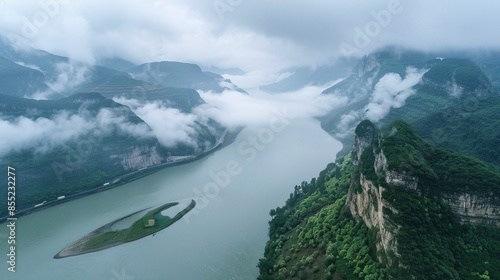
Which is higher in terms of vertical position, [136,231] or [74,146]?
[74,146]

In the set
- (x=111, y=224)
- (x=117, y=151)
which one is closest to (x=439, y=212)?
(x=111, y=224)

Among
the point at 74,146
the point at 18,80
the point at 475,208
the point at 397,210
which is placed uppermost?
the point at 18,80

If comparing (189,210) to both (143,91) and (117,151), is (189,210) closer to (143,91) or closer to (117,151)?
(117,151)

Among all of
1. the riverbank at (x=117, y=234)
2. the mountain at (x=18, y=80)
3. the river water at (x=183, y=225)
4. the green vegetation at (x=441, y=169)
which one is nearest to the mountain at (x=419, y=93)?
the river water at (x=183, y=225)

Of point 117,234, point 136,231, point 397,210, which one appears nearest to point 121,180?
point 117,234

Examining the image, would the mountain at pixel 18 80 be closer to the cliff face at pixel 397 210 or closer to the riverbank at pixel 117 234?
the riverbank at pixel 117 234

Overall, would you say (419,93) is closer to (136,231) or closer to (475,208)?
(475,208)

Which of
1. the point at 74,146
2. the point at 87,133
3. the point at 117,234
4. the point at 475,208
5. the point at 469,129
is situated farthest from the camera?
the point at 87,133
